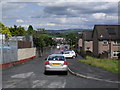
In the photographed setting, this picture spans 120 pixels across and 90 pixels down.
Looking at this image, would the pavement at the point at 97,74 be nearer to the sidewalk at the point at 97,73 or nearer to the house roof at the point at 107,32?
the sidewalk at the point at 97,73

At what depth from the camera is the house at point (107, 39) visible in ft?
176

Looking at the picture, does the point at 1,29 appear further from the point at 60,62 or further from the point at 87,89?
the point at 87,89

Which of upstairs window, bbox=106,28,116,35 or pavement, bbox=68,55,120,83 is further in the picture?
upstairs window, bbox=106,28,116,35

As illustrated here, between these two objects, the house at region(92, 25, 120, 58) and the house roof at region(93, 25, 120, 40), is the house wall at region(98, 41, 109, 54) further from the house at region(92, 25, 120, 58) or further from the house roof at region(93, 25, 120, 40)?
the house roof at region(93, 25, 120, 40)

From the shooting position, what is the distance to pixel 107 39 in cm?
5547

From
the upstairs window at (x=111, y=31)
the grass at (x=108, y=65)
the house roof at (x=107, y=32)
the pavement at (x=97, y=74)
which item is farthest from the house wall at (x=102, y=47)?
the pavement at (x=97, y=74)

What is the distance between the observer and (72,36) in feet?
543

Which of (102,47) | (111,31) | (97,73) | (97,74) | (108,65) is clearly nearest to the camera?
(97,74)

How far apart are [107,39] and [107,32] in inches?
84.2

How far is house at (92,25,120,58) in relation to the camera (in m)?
53.7

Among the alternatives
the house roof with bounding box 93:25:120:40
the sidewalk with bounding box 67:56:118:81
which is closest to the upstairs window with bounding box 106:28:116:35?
the house roof with bounding box 93:25:120:40

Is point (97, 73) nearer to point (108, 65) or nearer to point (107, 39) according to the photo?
point (108, 65)

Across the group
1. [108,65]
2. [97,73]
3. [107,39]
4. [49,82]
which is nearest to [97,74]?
[97,73]

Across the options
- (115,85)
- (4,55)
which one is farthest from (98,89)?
(4,55)
